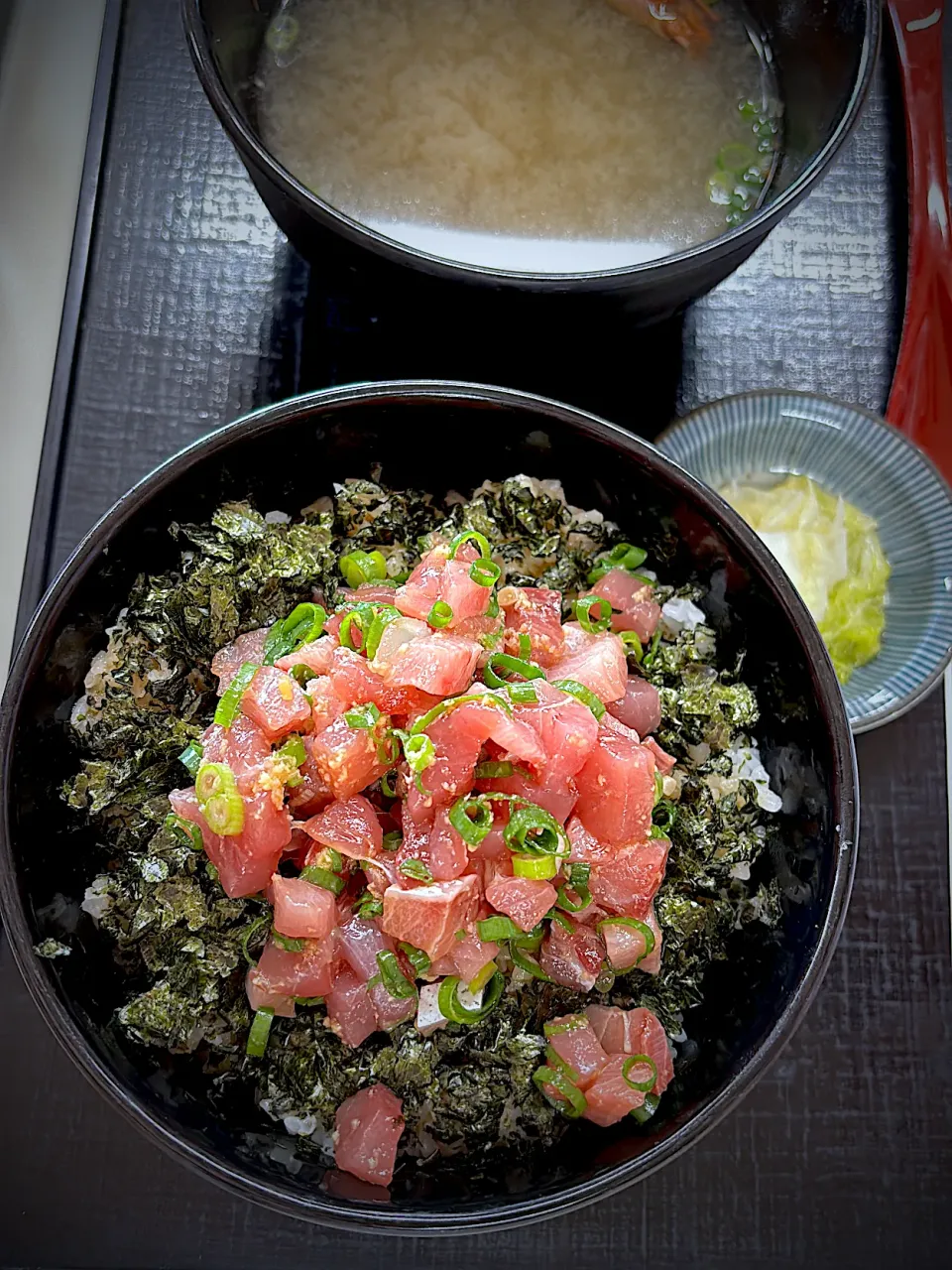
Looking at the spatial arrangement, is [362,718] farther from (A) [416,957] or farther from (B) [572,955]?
(B) [572,955]

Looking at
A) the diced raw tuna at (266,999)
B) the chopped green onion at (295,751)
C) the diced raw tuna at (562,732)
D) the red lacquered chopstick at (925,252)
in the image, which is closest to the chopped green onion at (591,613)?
the diced raw tuna at (562,732)

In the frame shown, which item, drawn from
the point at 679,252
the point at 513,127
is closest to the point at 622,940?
the point at 679,252

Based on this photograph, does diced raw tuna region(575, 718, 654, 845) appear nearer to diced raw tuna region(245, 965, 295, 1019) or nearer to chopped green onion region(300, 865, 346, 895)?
chopped green onion region(300, 865, 346, 895)

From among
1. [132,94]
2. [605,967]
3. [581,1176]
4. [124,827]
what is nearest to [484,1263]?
[581,1176]

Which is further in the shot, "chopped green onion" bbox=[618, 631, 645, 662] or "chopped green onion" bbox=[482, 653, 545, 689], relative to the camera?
"chopped green onion" bbox=[618, 631, 645, 662]

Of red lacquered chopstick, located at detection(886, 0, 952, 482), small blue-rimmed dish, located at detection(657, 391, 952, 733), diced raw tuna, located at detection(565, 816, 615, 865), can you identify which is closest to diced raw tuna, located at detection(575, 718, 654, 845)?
diced raw tuna, located at detection(565, 816, 615, 865)

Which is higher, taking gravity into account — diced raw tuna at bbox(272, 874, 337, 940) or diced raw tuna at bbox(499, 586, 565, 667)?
diced raw tuna at bbox(499, 586, 565, 667)

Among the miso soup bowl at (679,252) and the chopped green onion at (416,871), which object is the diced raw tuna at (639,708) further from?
the miso soup bowl at (679,252)
